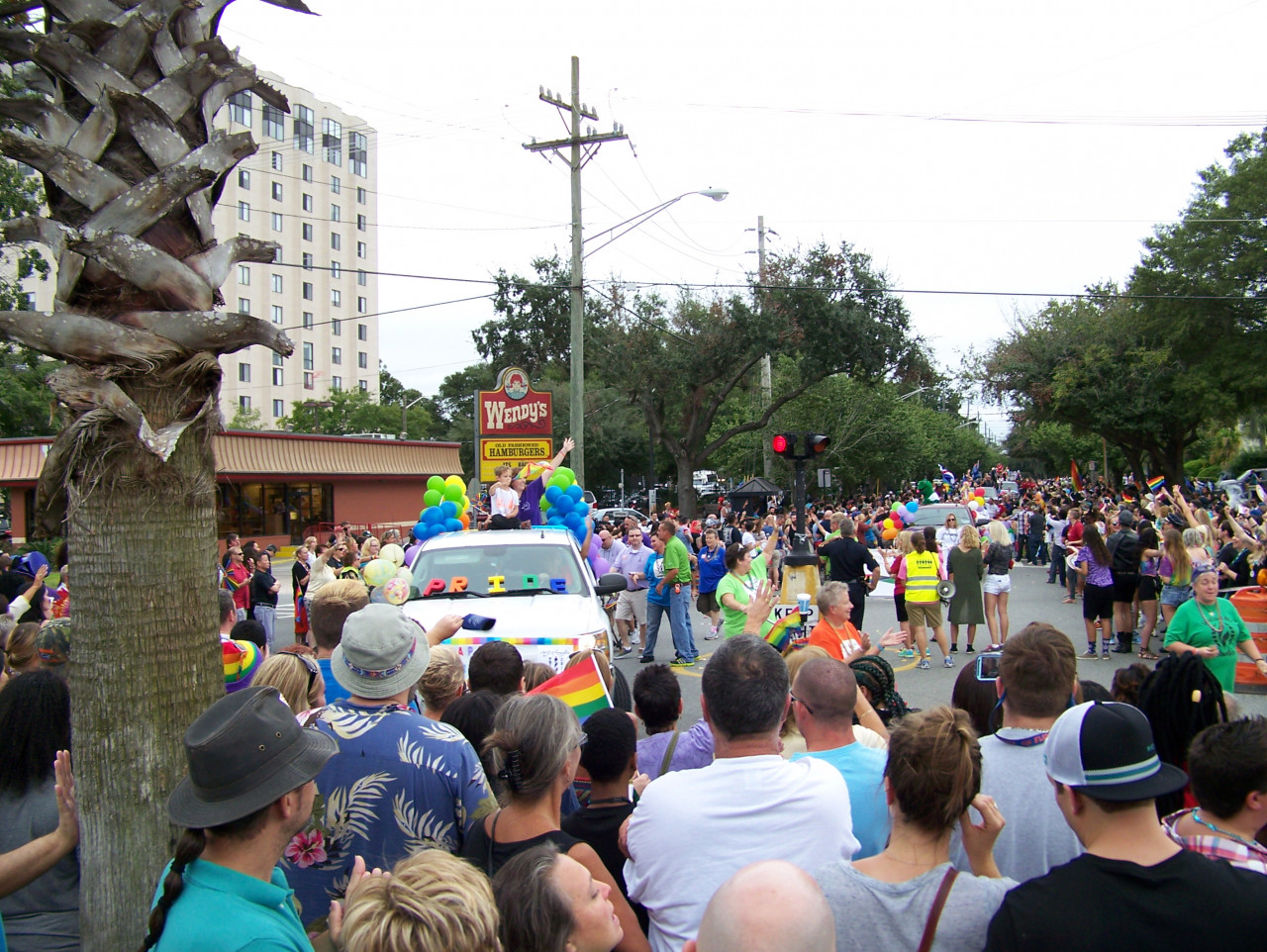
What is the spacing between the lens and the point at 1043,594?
1770 cm

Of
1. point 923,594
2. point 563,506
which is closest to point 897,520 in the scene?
point 923,594

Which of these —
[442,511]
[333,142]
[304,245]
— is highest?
[333,142]

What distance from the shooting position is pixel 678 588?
1202cm

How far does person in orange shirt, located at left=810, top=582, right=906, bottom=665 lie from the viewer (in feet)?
21.5

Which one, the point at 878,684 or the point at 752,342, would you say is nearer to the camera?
the point at 878,684

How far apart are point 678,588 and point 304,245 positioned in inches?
2441

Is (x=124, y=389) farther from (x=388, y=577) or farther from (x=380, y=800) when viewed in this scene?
(x=388, y=577)

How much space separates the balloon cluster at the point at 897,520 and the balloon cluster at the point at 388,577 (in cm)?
1281

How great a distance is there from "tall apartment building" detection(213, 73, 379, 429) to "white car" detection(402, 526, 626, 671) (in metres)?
54.3

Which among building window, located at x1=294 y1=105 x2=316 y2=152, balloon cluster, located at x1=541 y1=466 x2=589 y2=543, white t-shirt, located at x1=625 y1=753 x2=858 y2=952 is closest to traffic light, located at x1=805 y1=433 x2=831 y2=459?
balloon cluster, located at x1=541 y1=466 x2=589 y2=543

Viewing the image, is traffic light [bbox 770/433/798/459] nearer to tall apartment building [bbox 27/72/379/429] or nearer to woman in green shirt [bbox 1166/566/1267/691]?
woman in green shirt [bbox 1166/566/1267/691]

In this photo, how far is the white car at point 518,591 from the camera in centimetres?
659

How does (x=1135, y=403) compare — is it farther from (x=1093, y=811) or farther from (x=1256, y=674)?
(x=1093, y=811)

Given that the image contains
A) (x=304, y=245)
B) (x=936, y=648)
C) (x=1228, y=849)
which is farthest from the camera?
(x=304, y=245)
